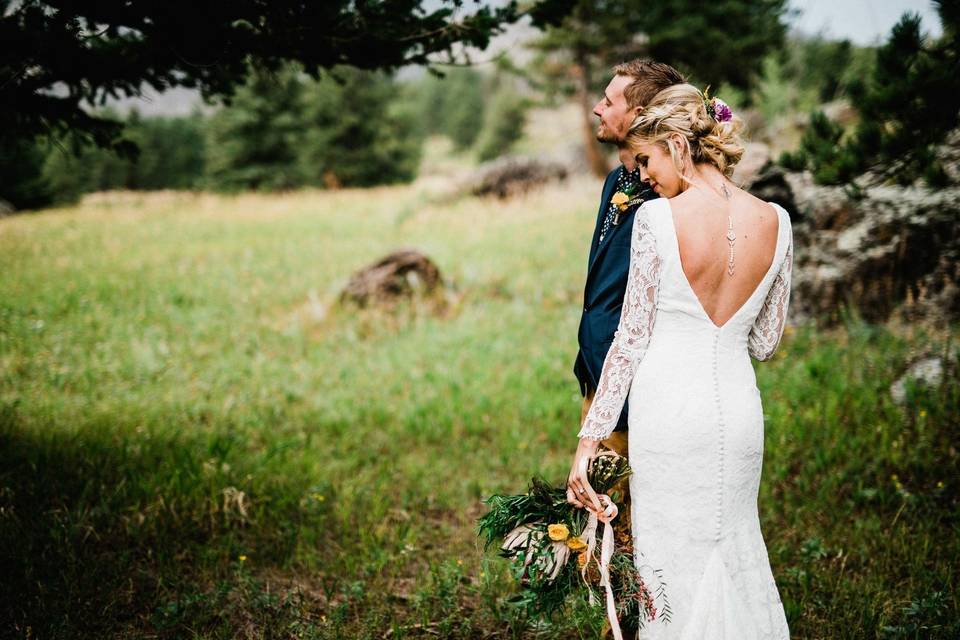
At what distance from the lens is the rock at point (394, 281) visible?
8.66m

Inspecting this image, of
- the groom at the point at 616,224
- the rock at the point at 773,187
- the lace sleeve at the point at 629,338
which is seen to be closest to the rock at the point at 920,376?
the rock at the point at 773,187

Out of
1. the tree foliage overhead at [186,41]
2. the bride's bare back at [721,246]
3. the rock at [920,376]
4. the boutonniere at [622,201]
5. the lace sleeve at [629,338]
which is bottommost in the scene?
the rock at [920,376]

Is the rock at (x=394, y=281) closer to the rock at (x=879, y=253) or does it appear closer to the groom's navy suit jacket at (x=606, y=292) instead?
the rock at (x=879, y=253)

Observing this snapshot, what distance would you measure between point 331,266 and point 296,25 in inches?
328

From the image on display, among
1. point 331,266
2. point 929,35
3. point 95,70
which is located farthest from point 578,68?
point 95,70

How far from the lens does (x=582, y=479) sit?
2.25m

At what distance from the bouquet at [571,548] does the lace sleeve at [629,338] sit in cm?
17

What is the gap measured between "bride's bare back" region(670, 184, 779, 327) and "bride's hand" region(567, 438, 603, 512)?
0.66 m

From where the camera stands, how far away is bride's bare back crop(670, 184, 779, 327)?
82.9 inches

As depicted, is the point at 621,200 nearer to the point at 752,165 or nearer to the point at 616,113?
the point at 616,113

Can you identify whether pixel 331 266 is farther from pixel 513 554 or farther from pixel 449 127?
pixel 449 127

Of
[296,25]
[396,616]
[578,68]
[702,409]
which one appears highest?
[578,68]

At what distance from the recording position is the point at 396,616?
3338 millimetres

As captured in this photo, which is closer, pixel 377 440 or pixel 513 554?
pixel 513 554
